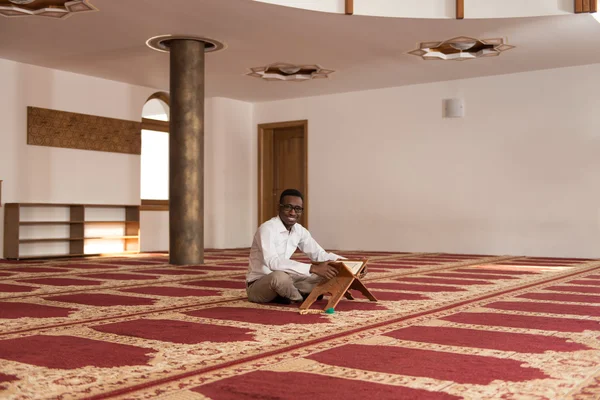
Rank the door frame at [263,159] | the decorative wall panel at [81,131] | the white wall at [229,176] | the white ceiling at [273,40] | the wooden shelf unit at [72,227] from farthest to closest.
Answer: the door frame at [263,159] → the white wall at [229,176] → the decorative wall panel at [81,131] → the wooden shelf unit at [72,227] → the white ceiling at [273,40]

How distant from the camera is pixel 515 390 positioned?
7.55 feet

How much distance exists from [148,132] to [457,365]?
9789 millimetres

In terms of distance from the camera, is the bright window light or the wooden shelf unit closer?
the wooden shelf unit

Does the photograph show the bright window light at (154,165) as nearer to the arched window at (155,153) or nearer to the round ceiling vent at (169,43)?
the arched window at (155,153)

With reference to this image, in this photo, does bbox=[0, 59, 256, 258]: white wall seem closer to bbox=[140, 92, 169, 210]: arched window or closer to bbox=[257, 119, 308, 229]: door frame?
bbox=[257, 119, 308, 229]: door frame

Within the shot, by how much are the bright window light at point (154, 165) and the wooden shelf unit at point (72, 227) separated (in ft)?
3.02

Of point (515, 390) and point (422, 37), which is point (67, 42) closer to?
point (422, 37)

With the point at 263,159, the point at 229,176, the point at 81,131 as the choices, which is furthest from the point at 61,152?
the point at 263,159

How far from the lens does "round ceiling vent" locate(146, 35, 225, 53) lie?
8492 millimetres

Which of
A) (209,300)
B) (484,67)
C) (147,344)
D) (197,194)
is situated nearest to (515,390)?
(147,344)

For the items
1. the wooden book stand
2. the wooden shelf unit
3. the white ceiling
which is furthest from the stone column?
the wooden book stand

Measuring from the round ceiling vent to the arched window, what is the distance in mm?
2799

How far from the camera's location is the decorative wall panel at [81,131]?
32.6ft

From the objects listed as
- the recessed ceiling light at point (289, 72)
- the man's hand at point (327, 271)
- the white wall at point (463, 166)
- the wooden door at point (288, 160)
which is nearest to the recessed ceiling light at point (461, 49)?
the white wall at point (463, 166)
